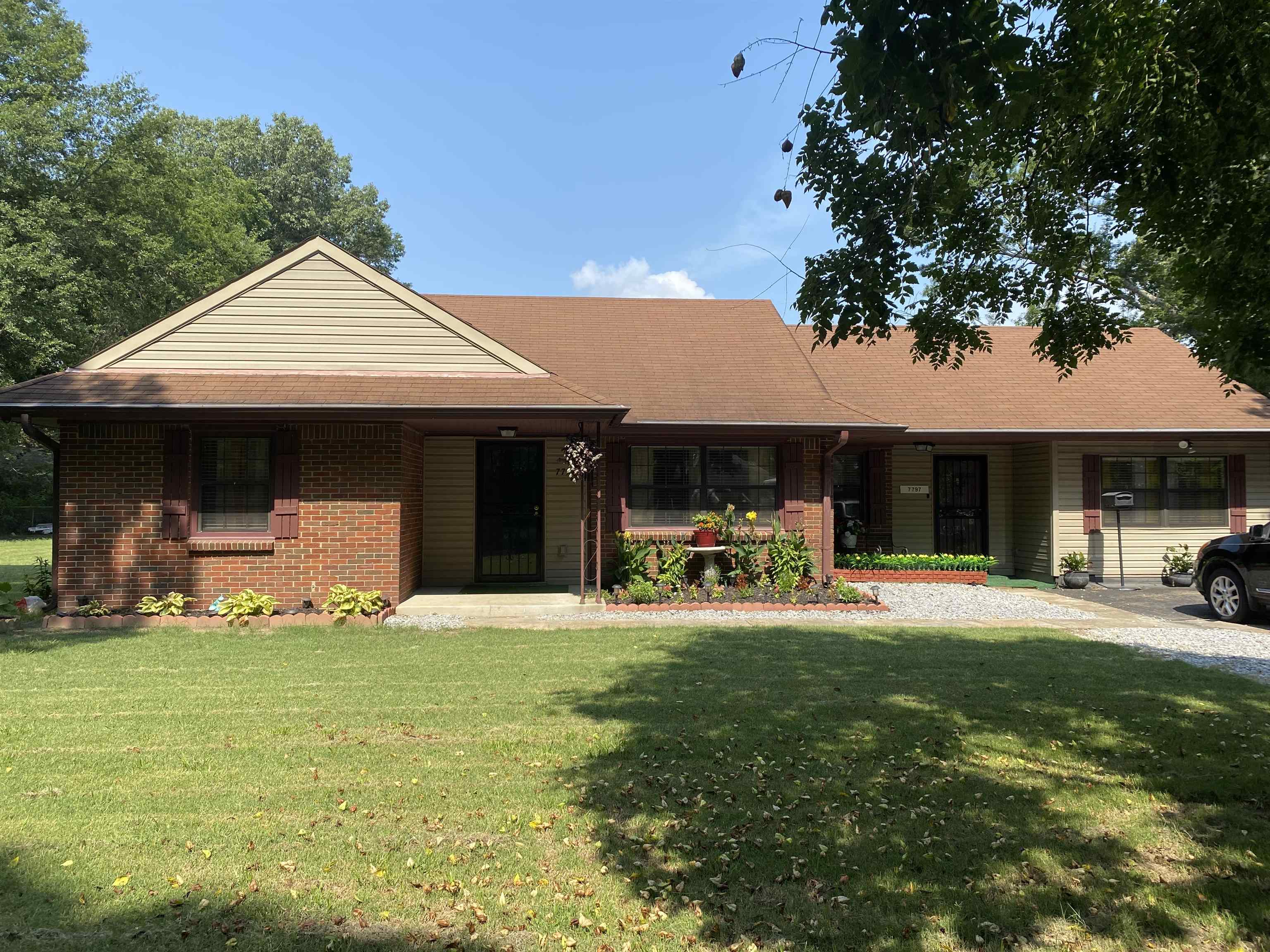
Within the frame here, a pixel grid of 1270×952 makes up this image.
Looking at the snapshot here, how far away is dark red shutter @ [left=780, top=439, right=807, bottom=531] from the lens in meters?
11.9

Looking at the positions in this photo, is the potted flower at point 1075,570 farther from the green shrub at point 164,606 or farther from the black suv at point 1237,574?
the green shrub at point 164,606

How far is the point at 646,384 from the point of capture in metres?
12.5

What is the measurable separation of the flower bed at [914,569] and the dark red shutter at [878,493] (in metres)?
0.99

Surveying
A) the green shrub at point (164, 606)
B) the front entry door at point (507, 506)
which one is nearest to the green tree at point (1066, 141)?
the front entry door at point (507, 506)

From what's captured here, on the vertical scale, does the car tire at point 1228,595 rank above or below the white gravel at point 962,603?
above

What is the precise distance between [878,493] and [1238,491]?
21.7 feet

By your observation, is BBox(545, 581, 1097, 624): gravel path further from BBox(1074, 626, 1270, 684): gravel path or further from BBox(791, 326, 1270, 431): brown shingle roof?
BBox(791, 326, 1270, 431): brown shingle roof

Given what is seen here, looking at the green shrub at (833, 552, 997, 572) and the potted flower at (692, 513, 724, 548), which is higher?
the potted flower at (692, 513, 724, 548)

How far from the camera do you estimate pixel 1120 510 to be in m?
13.8

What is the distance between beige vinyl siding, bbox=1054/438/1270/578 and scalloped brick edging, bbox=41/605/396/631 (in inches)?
485

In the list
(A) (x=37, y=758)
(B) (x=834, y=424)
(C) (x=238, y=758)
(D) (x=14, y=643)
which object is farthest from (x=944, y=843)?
(D) (x=14, y=643)

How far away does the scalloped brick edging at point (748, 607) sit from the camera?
10.4m

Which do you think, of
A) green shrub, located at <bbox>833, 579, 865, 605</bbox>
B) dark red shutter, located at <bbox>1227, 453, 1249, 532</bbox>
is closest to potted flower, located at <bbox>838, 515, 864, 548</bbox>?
green shrub, located at <bbox>833, 579, 865, 605</bbox>

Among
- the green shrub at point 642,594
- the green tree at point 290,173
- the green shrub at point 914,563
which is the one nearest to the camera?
the green shrub at point 642,594
